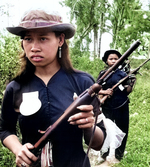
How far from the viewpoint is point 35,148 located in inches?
48.1

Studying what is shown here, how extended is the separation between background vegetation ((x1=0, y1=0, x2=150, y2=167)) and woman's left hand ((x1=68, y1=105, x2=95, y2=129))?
76 centimetres

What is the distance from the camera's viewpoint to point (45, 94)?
4.41 feet

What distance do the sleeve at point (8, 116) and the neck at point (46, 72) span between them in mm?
194

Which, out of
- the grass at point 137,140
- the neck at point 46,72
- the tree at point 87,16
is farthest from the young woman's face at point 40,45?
the tree at point 87,16

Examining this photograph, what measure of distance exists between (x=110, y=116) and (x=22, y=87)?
3070mm

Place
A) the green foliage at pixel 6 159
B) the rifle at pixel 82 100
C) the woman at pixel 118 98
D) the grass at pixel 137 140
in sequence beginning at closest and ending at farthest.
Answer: the rifle at pixel 82 100 < the green foliage at pixel 6 159 < the grass at pixel 137 140 < the woman at pixel 118 98

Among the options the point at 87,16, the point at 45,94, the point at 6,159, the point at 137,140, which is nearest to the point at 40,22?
the point at 45,94

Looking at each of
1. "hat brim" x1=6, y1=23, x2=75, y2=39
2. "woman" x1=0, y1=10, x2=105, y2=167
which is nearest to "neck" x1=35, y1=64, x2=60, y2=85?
"woman" x1=0, y1=10, x2=105, y2=167

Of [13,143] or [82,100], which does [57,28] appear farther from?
[13,143]

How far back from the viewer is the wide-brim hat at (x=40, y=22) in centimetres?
120

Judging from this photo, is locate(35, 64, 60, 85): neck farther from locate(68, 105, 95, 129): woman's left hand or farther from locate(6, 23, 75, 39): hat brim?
locate(68, 105, 95, 129): woman's left hand

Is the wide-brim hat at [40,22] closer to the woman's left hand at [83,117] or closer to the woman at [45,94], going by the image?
the woman at [45,94]

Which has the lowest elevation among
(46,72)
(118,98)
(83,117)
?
(118,98)

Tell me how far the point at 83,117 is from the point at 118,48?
Answer: 10128mm
